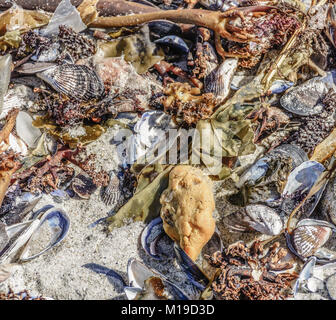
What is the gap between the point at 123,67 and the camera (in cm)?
356

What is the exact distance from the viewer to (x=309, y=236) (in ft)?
10.0

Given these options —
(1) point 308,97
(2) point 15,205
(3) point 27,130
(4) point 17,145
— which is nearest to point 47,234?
(2) point 15,205

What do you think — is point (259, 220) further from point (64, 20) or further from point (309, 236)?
point (64, 20)

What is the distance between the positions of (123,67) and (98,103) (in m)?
0.45

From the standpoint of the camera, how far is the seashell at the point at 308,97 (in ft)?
11.3

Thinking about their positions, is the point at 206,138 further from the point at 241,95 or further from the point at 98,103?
the point at 98,103

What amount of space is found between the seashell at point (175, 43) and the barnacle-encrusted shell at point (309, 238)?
198cm

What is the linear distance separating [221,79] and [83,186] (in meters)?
1.61

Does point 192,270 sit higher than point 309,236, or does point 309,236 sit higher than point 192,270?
point 309,236

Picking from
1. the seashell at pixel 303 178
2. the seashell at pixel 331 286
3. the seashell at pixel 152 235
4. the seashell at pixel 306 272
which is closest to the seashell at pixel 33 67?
the seashell at pixel 152 235

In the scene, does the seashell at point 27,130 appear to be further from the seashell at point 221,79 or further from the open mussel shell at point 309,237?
the open mussel shell at point 309,237

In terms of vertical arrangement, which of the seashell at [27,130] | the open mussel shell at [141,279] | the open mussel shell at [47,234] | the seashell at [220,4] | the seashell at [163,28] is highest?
the seashell at [220,4]

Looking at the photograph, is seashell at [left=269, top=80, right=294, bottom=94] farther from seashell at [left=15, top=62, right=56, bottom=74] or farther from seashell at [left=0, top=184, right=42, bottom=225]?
seashell at [left=0, top=184, right=42, bottom=225]
